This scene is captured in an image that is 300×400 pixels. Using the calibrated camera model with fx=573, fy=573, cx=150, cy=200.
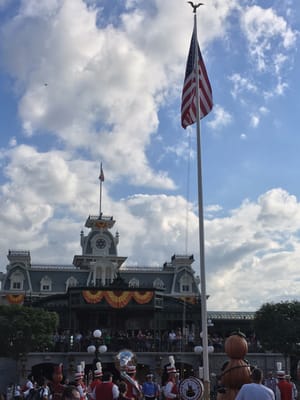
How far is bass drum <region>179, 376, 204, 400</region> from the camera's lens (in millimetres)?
13289

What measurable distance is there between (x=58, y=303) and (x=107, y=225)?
819 inches

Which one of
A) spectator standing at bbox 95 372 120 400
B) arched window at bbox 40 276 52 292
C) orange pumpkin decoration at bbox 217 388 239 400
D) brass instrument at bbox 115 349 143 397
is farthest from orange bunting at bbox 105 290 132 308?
orange pumpkin decoration at bbox 217 388 239 400

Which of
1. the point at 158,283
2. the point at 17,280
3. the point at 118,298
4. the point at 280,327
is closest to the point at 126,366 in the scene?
the point at 118,298

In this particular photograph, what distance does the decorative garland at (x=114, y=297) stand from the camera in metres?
41.3

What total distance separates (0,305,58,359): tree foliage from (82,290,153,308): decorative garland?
11.4 ft

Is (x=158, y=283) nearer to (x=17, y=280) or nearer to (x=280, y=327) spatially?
(x=17, y=280)

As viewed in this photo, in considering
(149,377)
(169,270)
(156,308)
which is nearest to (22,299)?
(169,270)

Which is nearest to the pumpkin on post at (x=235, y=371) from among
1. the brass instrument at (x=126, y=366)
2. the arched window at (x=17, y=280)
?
the brass instrument at (x=126, y=366)

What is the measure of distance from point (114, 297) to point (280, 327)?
1205 cm

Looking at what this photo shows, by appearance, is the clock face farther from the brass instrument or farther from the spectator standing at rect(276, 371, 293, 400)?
the spectator standing at rect(276, 371, 293, 400)

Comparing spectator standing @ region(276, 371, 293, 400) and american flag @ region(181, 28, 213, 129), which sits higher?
american flag @ region(181, 28, 213, 129)

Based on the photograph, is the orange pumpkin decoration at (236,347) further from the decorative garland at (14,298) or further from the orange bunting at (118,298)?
the decorative garland at (14,298)

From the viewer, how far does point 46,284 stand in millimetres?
62406

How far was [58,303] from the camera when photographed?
45.9 metres
